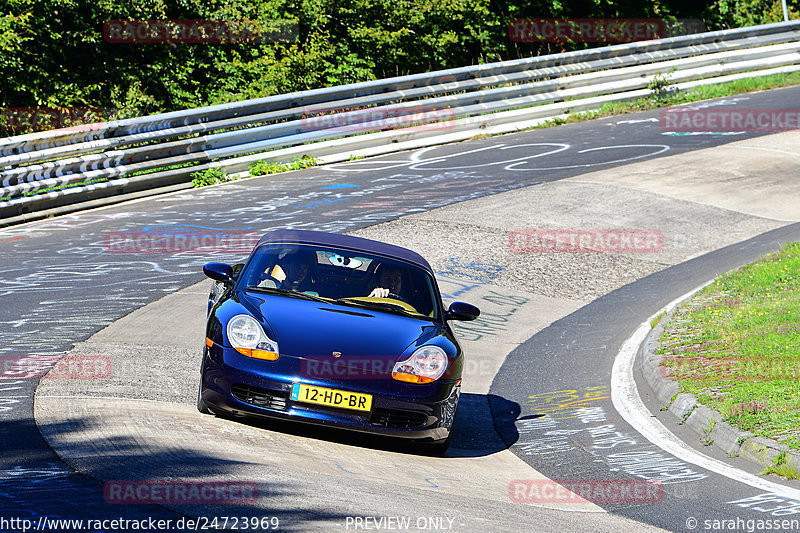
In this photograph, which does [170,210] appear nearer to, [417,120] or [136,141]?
[136,141]

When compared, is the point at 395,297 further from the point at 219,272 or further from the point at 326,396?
the point at 326,396

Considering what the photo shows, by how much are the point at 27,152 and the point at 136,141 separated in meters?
1.94

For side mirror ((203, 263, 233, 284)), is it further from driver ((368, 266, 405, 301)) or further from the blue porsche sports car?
driver ((368, 266, 405, 301))

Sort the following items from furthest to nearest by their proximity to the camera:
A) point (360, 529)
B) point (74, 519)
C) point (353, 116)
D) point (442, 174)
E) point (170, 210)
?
point (353, 116), point (442, 174), point (170, 210), point (360, 529), point (74, 519)

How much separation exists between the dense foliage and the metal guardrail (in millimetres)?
3776

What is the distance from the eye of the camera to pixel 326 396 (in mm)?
6426

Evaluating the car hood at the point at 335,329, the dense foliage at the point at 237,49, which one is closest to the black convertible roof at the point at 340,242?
the car hood at the point at 335,329

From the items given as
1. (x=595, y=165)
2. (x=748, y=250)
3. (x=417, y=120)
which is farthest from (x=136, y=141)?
(x=748, y=250)

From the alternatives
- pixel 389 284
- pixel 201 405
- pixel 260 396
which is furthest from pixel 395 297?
pixel 201 405

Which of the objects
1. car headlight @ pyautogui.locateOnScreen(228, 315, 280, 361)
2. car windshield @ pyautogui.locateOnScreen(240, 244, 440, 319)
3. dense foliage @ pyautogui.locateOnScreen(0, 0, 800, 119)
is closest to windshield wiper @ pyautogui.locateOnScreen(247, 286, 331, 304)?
car windshield @ pyautogui.locateOnScreen(240, 244, 440, 319)

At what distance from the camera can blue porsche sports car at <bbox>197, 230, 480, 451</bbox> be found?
6.45 m

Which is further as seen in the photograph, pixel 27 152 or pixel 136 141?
pixel 136 141

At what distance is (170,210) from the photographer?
15352mm

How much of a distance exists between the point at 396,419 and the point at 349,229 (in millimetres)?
7630
